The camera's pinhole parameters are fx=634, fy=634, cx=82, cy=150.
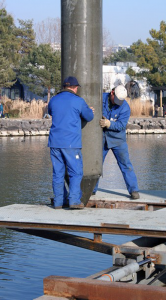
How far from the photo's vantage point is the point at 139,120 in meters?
46.4

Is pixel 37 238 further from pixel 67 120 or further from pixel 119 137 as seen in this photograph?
pixel 67 120

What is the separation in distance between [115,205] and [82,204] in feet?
2.77

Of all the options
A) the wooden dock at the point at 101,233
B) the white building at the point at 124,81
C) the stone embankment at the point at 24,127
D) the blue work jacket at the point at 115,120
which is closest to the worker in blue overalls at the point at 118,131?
the blue work jacket at the point at 115,120

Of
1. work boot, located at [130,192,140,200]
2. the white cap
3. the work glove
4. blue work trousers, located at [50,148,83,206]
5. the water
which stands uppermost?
the white cap

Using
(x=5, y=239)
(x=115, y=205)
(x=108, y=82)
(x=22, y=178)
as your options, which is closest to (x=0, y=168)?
(x=22, y=178)

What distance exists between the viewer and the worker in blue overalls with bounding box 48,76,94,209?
7531 mm

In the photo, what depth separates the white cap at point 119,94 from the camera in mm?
8758

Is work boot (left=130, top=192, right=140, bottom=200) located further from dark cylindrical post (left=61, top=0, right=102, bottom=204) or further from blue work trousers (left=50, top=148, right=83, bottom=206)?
blue work trousers (left=50, top=148, right=83, bottom=206)

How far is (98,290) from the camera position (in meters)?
5.19

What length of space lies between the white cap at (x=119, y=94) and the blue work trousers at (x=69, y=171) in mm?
1470

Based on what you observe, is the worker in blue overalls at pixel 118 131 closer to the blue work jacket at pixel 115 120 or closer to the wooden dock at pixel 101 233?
the blue work jacket at pixel 115 120

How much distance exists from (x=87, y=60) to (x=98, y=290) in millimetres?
3675

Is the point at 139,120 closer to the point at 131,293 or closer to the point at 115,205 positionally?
the point at 115,205

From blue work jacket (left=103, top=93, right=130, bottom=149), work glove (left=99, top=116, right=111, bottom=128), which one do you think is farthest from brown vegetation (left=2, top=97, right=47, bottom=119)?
work glove (left=99, top=116, right=111, bottom=128)
